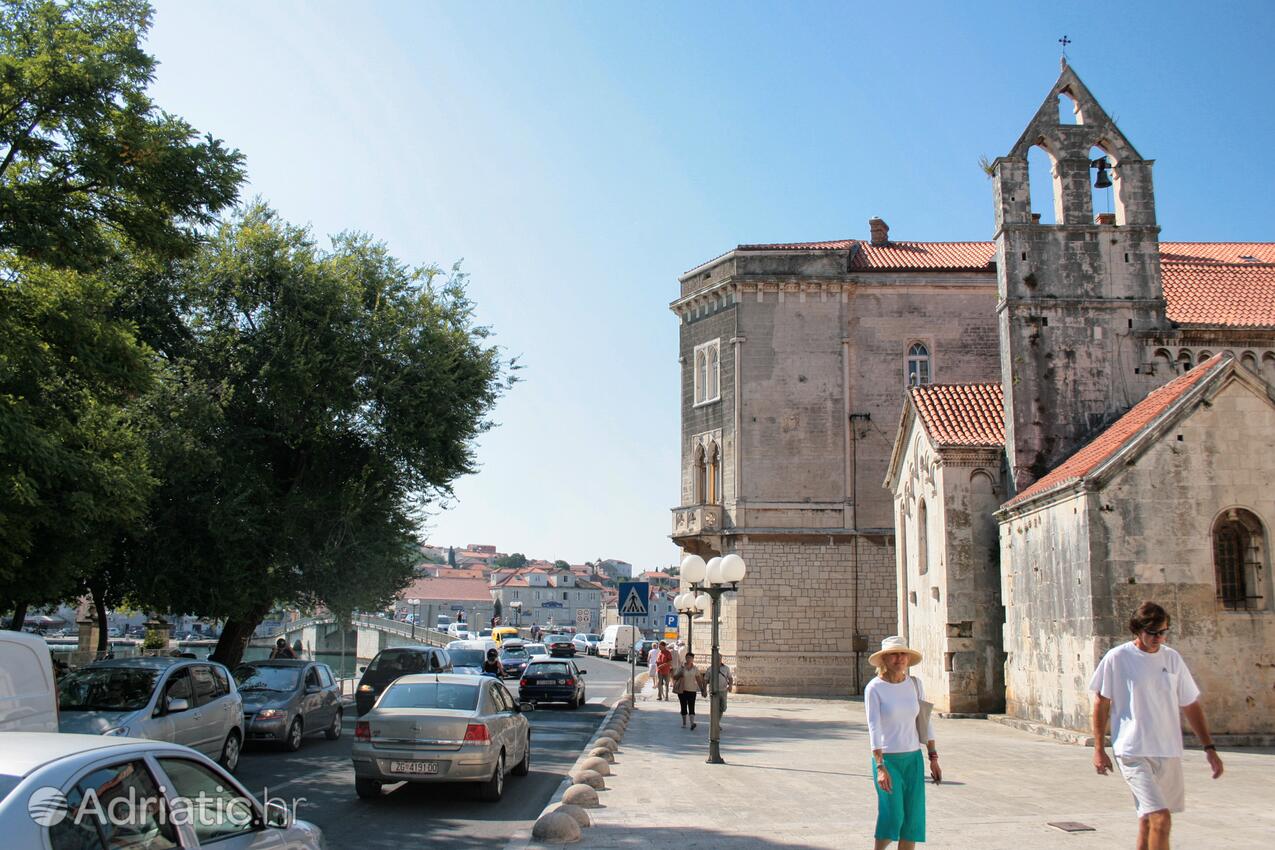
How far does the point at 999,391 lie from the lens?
25.1m

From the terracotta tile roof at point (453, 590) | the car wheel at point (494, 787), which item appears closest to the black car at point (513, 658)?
the car wheel at point (494, 787)

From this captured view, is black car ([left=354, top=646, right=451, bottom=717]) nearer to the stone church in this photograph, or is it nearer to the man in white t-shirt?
the stone church

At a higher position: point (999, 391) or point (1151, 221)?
point (1151, 221)

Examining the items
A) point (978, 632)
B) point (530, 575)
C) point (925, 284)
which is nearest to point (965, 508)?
point (978, 632)

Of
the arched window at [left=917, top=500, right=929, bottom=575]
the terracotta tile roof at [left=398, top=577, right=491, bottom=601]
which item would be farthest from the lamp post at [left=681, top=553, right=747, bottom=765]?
the terracotta tile roof at [left=398, top=577, right=491, bottom=601]

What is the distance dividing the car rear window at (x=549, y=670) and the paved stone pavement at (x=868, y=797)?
10.3 m

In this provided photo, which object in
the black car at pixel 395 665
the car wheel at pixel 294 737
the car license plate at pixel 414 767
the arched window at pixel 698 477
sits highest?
the arched window at pixel 698 477

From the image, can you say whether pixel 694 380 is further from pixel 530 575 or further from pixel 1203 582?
pixel 530 575

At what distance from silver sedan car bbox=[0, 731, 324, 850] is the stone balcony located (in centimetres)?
2780

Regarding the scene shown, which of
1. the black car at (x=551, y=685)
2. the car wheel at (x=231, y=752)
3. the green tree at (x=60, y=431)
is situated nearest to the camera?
the green tree at (x=60, y=431)

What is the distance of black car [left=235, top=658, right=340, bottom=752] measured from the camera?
1648 cm

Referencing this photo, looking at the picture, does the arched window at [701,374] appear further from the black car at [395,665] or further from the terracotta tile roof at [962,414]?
the black car at [395,665]

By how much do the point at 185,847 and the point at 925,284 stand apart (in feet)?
105

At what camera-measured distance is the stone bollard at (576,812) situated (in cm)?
909
